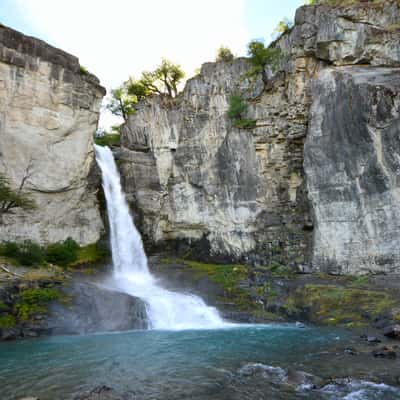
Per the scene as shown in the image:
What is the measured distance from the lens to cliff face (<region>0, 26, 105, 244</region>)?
75.3 feet

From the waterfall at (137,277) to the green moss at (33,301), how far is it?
459 centimetres

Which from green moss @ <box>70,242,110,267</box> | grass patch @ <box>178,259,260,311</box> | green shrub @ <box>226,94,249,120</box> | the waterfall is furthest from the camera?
green shrub @ <box>226,94,249,120</box>

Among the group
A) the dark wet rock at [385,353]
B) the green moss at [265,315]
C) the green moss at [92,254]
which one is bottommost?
the green moss at [265,315]

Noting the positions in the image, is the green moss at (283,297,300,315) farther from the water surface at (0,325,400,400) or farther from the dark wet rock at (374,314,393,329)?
the dark wet rock at (374,314,393,329)

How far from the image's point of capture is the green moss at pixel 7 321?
15.3 metres

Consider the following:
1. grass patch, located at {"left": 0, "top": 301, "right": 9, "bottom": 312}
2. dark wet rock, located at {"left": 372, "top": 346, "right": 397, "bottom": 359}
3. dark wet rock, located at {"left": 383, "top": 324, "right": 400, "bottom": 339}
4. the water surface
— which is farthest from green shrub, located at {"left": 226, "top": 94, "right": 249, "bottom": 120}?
dark wet rock, located at {"left": 372, "top": 346, "right": 397, "bottom": 359}

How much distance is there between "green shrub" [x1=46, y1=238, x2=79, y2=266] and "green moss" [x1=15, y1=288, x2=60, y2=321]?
5.77 meters

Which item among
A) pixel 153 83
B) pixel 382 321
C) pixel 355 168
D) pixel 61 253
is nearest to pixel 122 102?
pixel 153 83

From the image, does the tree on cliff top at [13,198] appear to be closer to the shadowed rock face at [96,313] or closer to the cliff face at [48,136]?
the cliff face at [48,136]

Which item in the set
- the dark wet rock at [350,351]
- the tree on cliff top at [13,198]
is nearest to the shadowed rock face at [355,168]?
the dark wet rock at [350,351]

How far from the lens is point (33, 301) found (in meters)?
16.6

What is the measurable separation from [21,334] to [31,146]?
13.1m

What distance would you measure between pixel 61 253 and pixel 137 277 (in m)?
5.19

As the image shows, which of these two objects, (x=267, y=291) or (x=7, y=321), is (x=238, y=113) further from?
(x=7, y=321)
